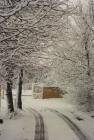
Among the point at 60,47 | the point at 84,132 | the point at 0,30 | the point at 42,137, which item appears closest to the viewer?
the point at 0,30

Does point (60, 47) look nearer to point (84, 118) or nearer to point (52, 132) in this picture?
point (84, 118)

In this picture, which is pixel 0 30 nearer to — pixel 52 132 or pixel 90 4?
pixel 52 132

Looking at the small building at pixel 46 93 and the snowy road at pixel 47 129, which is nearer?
the snowy road at pixel 47 129

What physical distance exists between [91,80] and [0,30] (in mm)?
14799

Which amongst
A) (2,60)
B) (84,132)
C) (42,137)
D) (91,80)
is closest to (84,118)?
(91,80)

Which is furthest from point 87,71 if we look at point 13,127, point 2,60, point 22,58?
point 2,60

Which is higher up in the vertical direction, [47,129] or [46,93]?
[47,129]

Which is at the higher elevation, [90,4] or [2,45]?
[90,4]

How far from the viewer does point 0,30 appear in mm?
9578

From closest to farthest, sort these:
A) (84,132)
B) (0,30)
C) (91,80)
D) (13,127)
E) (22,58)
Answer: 1. (0,30)
2. (22,58)
3. (84,132)
4. (13,127)
5. (91,80)

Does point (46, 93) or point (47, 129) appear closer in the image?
point (47, 129)

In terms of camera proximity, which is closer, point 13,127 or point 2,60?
point 2,60

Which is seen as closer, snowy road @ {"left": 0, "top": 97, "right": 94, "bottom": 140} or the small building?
snowy road @ {"left": 0, "top": 97, "right": 94, "bottom": 140}

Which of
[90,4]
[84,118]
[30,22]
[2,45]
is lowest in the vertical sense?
[84,118]
